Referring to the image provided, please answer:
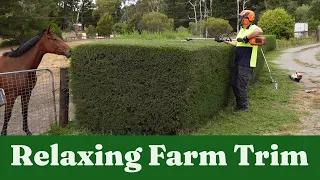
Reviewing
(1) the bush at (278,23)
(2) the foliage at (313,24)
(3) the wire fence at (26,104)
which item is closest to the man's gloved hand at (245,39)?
(3) the wire fence at (26,104)

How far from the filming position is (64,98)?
655 centimetres

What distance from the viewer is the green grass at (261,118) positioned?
20.0 ft

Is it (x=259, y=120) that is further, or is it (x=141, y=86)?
(x=259, y=120)

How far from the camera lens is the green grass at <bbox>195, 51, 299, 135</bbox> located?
6081 millimetres

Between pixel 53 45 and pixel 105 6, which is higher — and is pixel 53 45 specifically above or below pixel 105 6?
below

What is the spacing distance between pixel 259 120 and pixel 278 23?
78.8 feet

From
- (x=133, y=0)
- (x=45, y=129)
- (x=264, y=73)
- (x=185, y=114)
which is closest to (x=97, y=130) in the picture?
(x=45, y=129)

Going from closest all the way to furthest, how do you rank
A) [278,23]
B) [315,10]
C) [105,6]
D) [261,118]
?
[261,118], [278,23], [315,10], [105,6]

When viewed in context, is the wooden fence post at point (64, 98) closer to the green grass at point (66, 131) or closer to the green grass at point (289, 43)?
the green grass at point (66, 131)

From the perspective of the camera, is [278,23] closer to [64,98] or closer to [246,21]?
[246,21]

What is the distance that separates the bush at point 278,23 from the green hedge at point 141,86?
79.7 ft

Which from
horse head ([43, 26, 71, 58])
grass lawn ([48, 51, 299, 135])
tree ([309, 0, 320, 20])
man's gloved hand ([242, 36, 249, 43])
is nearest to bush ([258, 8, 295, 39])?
tree ([309, 0, 320, 20])

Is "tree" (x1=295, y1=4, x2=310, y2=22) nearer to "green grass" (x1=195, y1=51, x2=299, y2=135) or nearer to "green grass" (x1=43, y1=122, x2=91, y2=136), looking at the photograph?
"green grass" (x1=195, y1=51, x2=299, y2=135)

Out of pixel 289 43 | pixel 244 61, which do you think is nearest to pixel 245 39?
pixel 244 61
